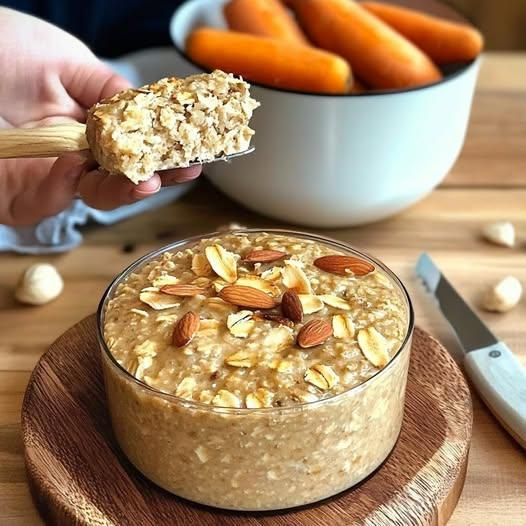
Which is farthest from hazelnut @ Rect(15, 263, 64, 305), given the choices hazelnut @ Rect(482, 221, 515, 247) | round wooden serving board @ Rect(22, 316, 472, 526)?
hazelnut @ Rect(482, 221, 515, 247)

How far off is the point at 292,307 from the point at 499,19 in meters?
2.08

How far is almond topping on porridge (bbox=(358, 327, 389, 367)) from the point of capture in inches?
33.9

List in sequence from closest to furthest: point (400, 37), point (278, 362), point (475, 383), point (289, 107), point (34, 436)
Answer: point (278, 362), point (34, 436), point (475, 383), point (289, 107), point (400, 37)

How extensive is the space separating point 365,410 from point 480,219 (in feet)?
2.33

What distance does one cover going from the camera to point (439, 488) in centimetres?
89

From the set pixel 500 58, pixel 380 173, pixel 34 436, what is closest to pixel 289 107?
pixel 380 173

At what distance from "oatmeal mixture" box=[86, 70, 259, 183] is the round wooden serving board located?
275mm

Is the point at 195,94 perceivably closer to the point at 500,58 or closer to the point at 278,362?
the point at 278,362

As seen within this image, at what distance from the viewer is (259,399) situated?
81cm

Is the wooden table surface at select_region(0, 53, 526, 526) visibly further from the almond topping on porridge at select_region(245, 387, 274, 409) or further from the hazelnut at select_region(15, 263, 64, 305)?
the almond topping on porridge at select_region(245, 387, 274, 409)

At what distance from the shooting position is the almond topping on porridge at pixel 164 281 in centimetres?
95

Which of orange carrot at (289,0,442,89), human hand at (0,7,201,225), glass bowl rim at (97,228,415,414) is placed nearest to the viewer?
glass bowl rim at (97,228,415,414)

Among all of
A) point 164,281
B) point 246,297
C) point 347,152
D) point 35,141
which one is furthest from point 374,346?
point 347,152

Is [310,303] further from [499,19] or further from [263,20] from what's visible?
[499,19]
